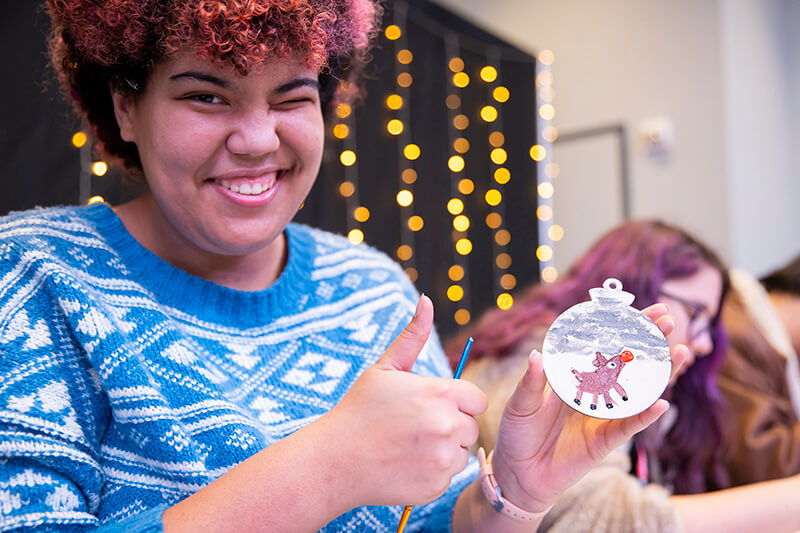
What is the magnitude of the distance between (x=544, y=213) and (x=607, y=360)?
2.50 metres

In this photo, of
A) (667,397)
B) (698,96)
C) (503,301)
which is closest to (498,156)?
(503,301)

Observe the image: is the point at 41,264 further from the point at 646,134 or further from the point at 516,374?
the point at 646,134

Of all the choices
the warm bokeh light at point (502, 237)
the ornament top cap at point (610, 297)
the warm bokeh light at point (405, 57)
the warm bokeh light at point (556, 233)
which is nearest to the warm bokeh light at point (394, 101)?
the warm bokeh light at point (405, 57)

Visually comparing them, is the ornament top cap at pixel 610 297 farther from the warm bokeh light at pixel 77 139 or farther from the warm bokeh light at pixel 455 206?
the warm bokeh light at pixel 455 206

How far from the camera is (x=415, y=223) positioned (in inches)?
96.3

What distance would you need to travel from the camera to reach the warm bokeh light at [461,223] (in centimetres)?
267

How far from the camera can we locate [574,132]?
3.24 meters

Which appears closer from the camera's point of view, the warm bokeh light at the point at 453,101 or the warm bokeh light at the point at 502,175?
the warm bokeh light at the point at 453,101

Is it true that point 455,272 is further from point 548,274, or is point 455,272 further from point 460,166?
point 548,274

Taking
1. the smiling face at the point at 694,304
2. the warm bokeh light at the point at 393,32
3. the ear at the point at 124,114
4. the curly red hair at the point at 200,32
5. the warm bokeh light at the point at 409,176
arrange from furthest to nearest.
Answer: the warm bokeh light at the point at 409,176 → the warm bokeh light at the point at 393,32 → the smiling face at the point at 694,304 → the ear at the point at 124,114 → the curly red hair at the point at 200,32

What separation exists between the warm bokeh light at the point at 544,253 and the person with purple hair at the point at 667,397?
4.88 feet

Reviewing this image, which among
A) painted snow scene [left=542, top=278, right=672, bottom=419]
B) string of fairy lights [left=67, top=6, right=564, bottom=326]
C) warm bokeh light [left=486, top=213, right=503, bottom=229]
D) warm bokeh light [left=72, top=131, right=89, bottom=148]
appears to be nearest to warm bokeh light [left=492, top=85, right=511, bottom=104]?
string of fairy lights [left=67, top=6, right=564, bottom=326]

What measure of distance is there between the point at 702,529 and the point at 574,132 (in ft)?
8.19

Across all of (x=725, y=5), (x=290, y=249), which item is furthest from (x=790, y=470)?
(x=725, y=5)
